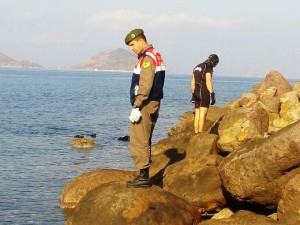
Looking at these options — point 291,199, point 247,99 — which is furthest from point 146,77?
point 247,99

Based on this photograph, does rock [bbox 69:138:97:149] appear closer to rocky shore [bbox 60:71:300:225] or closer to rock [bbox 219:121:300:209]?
rocky shore [bbox 60:71:300:225]

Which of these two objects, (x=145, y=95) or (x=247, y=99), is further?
(x=247, y=99)

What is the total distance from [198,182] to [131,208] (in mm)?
3063

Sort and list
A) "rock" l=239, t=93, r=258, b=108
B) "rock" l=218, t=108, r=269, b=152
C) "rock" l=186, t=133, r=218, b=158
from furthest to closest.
A: "rock" l=239, t=93, r=258, b=108
"rock" l=186, t=133, r=218, b=158
"rock" l=218, t=108, r=269, b=152

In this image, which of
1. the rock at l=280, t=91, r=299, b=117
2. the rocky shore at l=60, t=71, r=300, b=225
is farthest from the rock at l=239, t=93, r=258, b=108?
the rocky shore at l=60, t=71, r=300, b=225

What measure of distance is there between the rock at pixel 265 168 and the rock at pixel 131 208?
118cm

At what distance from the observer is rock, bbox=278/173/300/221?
9.46 meters

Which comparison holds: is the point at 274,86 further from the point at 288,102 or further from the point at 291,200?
the point at 291,200

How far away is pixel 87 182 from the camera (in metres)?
14.5

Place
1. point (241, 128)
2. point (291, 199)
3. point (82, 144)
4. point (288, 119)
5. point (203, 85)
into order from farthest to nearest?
point (82, 144)
point (288, 119)
point (203, 85)
point (241, 128)
point (291, 199)

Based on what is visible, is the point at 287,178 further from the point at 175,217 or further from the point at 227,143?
the point at 227,143

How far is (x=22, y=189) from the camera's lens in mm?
17938

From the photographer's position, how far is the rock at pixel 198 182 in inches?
466

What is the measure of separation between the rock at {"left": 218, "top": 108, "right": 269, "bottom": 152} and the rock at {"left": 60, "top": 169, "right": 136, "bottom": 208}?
9.53 feet
